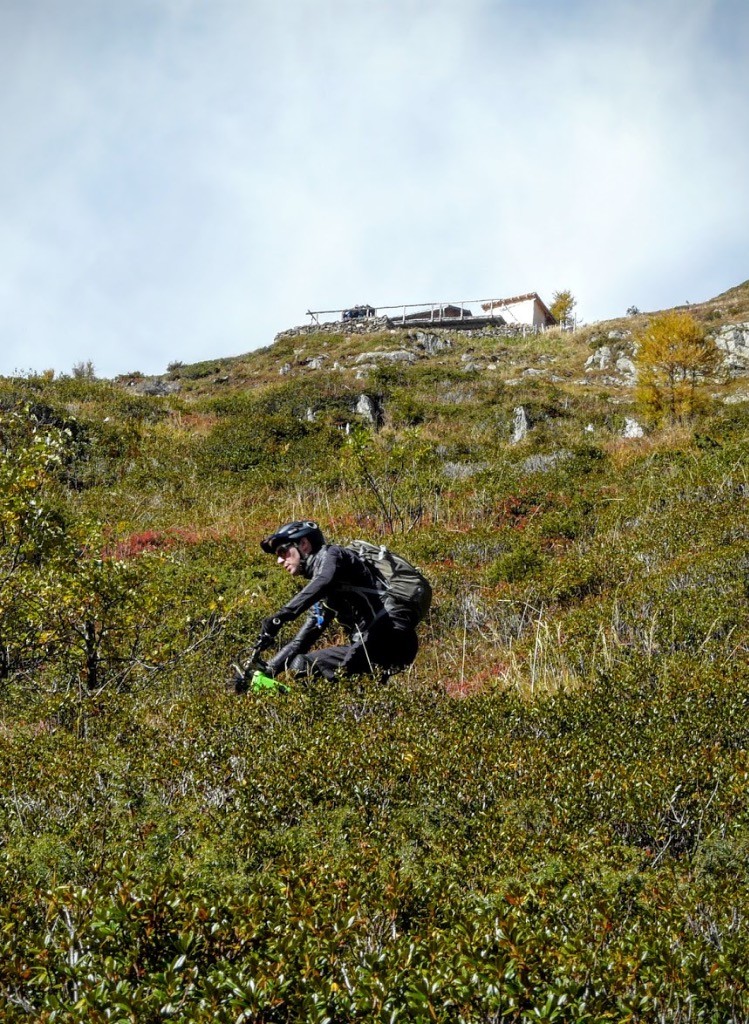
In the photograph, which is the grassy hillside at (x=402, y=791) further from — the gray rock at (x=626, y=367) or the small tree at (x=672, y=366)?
the gray rock at (x=626, y=367)

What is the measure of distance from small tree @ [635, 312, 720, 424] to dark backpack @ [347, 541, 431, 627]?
18.0m

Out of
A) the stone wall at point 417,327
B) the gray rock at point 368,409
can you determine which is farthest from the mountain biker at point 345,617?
the stone wall at point 417,327

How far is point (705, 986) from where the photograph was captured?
6.00ft

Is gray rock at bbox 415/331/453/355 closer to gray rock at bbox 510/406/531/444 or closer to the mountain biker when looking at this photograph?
gray rock at bbox 510/406/531/444

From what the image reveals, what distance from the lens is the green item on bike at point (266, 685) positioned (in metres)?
4.82

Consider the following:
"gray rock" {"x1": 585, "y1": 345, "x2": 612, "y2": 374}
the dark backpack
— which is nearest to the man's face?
the dark backpack

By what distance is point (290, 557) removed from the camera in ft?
17.5

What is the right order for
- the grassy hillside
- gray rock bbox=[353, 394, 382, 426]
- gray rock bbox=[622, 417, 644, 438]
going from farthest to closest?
1. gray rock bbox=[353, 394, 382, 426]
2. gray rock bbox=[622, 417, 644, 438]
3. the grassy hillside

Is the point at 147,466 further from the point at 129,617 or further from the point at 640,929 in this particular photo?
the point at 640,929

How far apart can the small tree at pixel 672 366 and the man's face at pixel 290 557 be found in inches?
719

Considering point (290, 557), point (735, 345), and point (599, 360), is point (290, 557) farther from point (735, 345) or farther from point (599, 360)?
point (735, 345)

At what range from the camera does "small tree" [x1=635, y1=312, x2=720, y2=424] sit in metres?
21.8

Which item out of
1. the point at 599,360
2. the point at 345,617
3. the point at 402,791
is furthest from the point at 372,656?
the point at 599,360

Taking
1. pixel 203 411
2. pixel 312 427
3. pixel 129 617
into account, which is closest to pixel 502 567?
pixel 129 617
